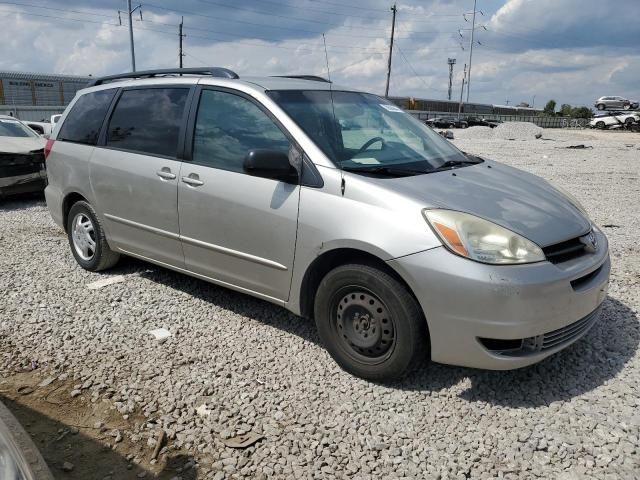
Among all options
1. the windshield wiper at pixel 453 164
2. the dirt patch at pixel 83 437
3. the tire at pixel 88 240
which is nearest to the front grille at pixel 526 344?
the windshield wiper at pixel 453 164

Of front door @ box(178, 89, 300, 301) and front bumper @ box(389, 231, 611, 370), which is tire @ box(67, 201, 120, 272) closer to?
front door @ box(178, 89, 300, 301)

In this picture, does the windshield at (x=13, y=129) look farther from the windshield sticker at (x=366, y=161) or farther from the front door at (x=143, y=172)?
the windshield sticker at (x=366, y=161)

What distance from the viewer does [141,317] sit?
436 cm

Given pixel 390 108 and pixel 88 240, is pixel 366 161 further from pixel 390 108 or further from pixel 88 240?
pixel 88 240

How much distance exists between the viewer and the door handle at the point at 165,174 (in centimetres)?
414

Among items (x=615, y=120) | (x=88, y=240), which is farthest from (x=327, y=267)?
(x=615, y=120)

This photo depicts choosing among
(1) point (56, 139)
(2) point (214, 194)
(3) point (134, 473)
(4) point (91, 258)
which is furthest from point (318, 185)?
(1) point (56, 139)

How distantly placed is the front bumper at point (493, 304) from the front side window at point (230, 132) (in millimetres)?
1356

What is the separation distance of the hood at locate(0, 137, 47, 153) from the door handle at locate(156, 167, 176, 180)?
5971 millimetres

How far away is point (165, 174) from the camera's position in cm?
419

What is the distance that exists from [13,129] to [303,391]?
31.6 ft

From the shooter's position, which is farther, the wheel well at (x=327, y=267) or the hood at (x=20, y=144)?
the hood at (x=20, y=144)

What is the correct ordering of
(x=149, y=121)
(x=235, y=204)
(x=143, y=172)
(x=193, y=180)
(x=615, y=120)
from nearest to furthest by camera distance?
(x=235, y=204) < (x=193, y=180) < (x=143, y=172) < (x=149, y=121) < (x=615, y=120)

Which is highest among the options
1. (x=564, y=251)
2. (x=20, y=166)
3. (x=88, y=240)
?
(x=564, y=251)
